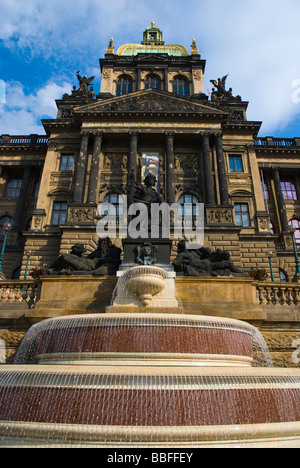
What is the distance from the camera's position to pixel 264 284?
1009cm

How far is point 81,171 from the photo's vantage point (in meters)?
27.5

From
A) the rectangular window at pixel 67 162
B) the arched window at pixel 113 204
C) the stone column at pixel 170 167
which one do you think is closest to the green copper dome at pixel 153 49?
the stone column at pixel 170 167

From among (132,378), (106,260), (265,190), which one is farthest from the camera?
(265,190)

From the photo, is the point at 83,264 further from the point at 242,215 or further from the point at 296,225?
the point at 296,225

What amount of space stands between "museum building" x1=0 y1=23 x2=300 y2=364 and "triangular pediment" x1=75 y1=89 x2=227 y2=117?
0.30 ft

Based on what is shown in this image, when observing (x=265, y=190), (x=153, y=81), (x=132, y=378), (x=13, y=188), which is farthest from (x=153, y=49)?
(x=132, y=378)

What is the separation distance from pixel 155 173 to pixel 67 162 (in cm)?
842

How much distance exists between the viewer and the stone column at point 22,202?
30.3m

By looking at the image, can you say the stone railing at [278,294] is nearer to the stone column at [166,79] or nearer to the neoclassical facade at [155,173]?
the neoclassical facade at [155,173]

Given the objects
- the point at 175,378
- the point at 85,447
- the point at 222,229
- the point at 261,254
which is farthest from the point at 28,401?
the point at 261,254

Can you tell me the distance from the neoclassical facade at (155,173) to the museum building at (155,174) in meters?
0.09

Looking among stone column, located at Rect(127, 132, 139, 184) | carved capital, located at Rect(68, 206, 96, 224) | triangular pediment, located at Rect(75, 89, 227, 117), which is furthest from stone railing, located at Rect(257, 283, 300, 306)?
triangular pediment, located at Rect(75, 89, 227, 117)

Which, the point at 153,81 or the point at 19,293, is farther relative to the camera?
the point at 153,81

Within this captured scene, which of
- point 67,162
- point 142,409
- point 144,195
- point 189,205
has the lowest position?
point 142,409
